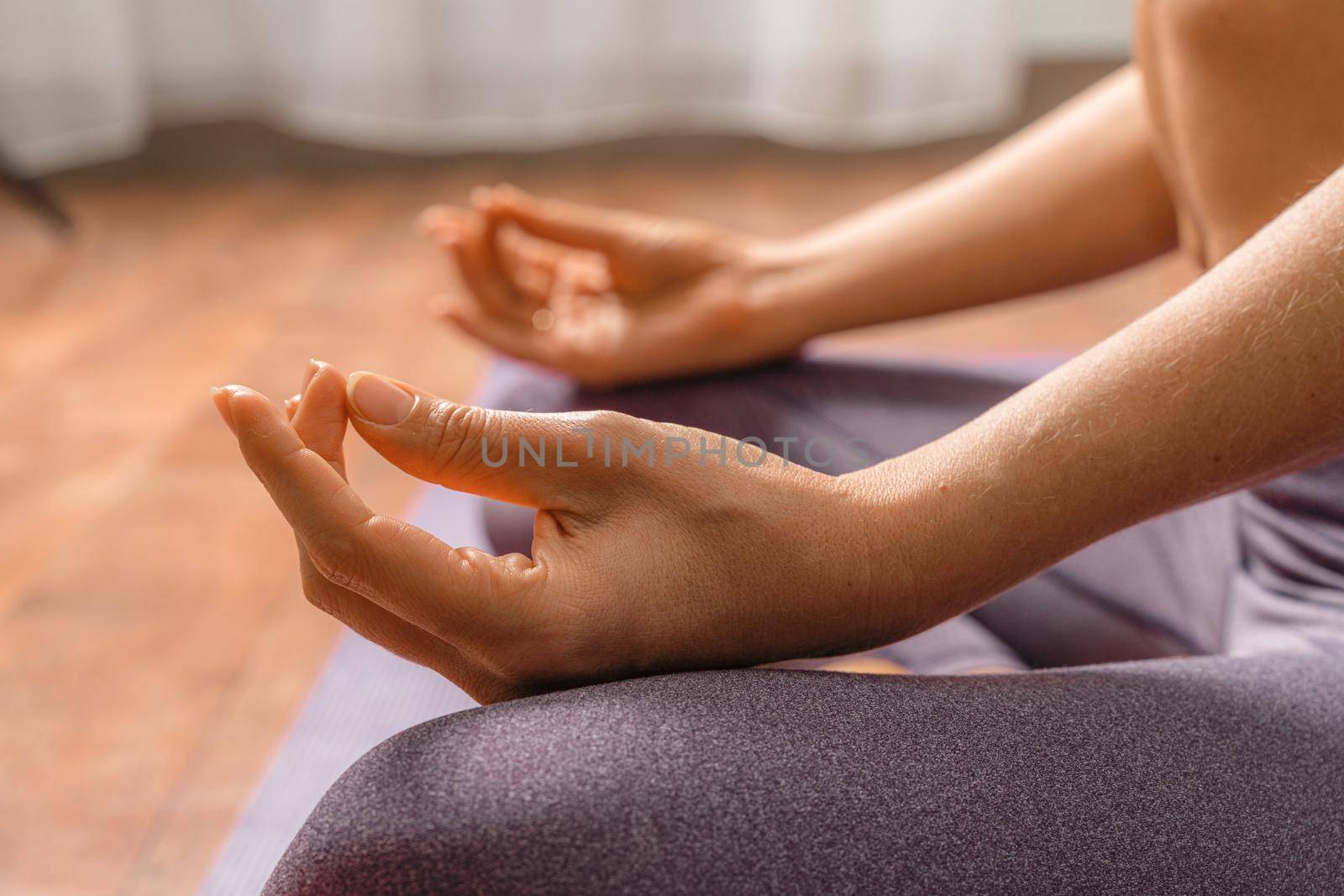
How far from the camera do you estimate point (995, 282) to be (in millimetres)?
830

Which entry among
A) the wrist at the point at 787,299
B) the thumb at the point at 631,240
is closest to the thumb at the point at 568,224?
the thumb at the point at 631,240

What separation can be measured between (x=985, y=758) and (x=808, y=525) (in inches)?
A: 4.1

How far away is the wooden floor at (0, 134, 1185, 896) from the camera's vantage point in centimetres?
92

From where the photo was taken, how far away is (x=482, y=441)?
0.41 meters

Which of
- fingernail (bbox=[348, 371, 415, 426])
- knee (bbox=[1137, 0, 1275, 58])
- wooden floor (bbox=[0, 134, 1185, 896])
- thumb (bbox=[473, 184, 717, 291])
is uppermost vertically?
knee (bbox=[1137, 0, 1275, 58])

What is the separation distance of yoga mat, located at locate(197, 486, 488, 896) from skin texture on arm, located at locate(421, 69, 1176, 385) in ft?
0.67

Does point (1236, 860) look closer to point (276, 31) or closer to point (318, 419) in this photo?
point (318, 419)

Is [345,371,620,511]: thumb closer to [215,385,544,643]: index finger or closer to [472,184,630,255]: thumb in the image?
[215,385,544,643]: index finger

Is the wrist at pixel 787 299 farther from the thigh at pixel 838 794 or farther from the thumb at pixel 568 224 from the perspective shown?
the thigh at pixel 838 794

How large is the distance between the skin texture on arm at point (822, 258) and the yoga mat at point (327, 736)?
0.67 ft

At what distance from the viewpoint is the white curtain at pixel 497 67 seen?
2.32 meters

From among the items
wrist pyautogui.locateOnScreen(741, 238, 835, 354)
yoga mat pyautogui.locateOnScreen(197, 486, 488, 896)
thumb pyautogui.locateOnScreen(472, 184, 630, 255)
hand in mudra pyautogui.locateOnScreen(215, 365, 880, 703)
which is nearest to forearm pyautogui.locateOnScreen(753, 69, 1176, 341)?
wrist pyautogui.locateOnScreen(741, 238, 835, 354)

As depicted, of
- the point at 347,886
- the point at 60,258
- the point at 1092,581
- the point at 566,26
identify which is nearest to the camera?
the point at 347,886

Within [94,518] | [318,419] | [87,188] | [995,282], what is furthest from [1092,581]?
[87,188]
